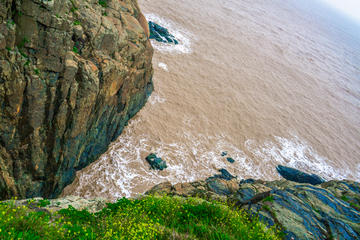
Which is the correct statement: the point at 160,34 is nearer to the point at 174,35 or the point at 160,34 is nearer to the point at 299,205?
the point at 174,35

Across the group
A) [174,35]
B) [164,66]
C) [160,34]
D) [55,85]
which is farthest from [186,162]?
[174,35]

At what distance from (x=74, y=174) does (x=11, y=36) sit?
9.15m

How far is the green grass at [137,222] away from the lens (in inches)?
243

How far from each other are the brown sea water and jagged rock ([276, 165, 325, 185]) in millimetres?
1035

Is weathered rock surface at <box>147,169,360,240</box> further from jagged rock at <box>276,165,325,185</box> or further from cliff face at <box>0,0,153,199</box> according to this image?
cliff face at <box>0,0,153,199</box>

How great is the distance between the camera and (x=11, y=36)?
8.59 metres

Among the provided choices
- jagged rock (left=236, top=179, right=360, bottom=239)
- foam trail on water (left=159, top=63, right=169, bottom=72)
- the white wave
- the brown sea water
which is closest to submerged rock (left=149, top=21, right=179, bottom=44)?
the white wave

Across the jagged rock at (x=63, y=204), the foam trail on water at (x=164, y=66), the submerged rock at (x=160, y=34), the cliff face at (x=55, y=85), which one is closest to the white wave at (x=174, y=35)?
the submerged rock at (x=160, y=34)

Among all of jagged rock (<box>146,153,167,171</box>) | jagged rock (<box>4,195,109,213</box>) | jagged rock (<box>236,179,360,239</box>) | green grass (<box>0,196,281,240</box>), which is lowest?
jagged rock (<box>146,153,167,171</box>)

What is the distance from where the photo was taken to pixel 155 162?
16.8m

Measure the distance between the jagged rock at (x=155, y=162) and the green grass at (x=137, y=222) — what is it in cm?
681

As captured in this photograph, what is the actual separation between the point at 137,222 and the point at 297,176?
19.4m

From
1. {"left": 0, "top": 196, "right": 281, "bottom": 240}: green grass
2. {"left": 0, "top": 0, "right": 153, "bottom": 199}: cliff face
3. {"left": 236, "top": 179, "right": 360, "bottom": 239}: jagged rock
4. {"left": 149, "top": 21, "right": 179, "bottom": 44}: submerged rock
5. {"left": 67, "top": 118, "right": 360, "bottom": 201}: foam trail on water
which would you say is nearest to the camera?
{"left": 0, "top": 196, "right": 281, "bottom": 240}: green grass

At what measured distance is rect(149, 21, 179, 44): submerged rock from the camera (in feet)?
99.4
